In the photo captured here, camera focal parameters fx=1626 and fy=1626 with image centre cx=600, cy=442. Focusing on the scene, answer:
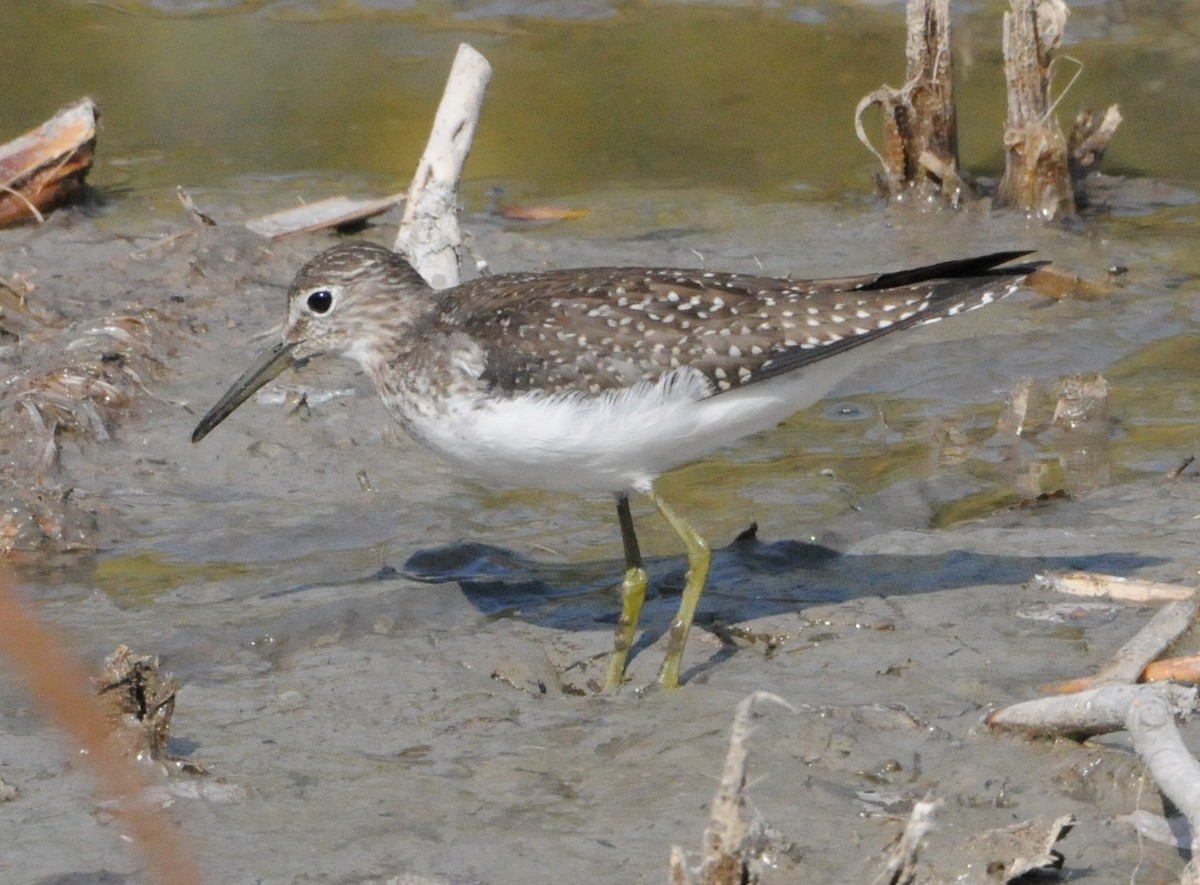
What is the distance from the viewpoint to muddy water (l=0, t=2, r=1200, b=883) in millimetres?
4629

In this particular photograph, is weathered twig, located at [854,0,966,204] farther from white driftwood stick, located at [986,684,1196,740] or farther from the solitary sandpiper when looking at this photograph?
white driftwood stick, located at [986,684,1196,740]

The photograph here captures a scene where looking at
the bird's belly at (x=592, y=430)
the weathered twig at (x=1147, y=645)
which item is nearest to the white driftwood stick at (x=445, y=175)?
the bird's belly at (x=592, y=430)

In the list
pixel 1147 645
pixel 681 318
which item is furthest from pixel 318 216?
pixel 1147 645

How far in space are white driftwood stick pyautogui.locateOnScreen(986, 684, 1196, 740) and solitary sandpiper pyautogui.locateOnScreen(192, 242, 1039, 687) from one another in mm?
1419

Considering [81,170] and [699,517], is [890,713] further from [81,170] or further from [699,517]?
[81,170]

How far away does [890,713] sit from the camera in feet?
16.8

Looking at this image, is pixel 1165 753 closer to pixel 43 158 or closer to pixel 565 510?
pixel 565 510

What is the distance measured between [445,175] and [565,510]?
188 cm

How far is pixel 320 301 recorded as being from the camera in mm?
6609

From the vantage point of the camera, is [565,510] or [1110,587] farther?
[565,510]

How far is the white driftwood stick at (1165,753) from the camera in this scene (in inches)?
150

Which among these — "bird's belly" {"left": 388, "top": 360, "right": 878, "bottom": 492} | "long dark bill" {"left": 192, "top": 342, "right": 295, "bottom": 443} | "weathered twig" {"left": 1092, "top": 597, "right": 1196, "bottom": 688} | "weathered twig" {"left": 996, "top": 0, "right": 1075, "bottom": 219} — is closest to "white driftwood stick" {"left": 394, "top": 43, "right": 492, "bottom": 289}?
"long dark bill" {"left": 192, "top": 342, "right": 295, "bottom": 443}

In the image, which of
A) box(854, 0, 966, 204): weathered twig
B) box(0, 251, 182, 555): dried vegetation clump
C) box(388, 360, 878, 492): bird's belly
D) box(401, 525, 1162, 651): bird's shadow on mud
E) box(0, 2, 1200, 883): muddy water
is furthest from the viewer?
box(854, 0, 966, 204): weathered twig

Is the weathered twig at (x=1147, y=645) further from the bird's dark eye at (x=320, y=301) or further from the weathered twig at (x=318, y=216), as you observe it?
the weathered twig at (x=318, y=216)
